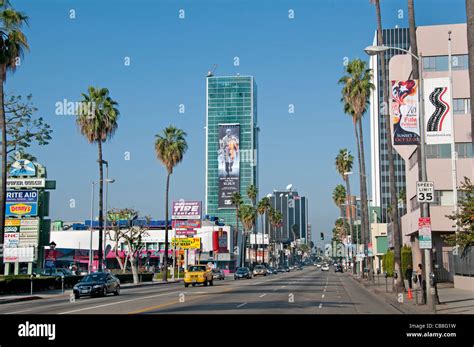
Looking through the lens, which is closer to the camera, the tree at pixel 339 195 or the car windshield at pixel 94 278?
the car windshield at pixel 94 278

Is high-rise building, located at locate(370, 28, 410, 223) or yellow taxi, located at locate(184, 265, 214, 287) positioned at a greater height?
high-rise building, located at locate(370, 28, 410, 223)

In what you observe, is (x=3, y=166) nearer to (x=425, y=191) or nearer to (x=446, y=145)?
(x=425, y=191)

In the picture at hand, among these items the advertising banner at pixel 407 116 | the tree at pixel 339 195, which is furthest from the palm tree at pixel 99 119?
the tree at pixel 339 195

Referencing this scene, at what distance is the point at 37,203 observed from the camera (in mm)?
57031

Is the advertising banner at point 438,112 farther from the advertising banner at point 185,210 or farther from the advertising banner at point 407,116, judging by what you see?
the advertising banner at point 185,210

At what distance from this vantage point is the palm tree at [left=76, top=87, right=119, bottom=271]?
55906mm

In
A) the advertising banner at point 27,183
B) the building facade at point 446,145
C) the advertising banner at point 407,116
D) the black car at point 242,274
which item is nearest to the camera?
the advertising banner at point 407,116

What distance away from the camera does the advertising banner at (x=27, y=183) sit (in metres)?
60.5

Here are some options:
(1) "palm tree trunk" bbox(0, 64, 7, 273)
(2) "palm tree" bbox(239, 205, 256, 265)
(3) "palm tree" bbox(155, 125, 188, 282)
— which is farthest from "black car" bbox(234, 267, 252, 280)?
(2) "palm tree" bbox(239, 205, 256, 265)

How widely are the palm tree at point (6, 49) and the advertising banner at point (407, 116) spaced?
26.7m

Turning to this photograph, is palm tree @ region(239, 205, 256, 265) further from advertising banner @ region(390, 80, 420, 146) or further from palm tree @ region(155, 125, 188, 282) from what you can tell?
advertising banner @ region(390, 80, 420, 146)

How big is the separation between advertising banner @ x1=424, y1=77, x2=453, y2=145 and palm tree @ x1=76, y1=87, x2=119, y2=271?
3523cm
